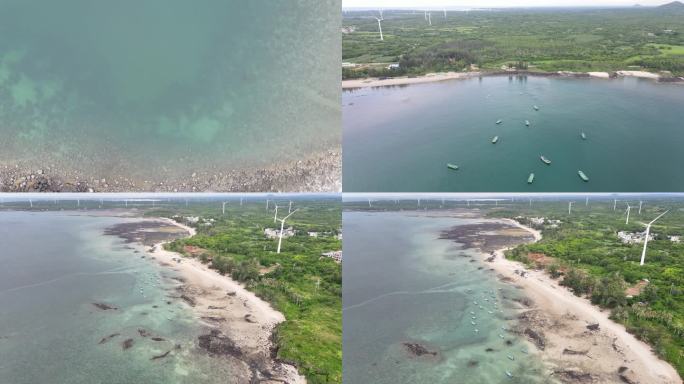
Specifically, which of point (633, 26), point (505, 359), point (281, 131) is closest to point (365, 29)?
point (281, 131)

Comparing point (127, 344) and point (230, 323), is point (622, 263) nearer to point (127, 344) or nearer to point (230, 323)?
point (230, 323)

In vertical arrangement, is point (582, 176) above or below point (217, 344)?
above

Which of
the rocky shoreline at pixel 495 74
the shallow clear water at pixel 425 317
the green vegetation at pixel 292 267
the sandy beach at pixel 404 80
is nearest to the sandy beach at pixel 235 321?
the green vegetation at pixel 292 267

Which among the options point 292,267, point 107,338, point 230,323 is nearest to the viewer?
point 230,323

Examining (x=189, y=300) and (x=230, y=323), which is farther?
(x=189, y=300)

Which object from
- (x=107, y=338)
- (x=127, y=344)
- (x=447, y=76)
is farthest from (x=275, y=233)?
(x=447, y=76)

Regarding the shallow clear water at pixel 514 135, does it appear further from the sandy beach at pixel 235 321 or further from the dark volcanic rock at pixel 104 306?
the dark volcanic rock at pixel 104 306
